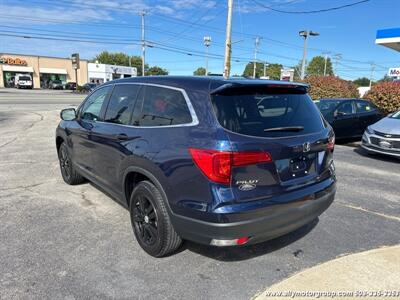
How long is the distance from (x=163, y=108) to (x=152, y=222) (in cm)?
114

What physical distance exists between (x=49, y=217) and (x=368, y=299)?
368cm

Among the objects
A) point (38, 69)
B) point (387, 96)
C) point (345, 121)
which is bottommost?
point (345, 121)

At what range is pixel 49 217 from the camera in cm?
440

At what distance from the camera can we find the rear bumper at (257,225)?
2770 millimetres

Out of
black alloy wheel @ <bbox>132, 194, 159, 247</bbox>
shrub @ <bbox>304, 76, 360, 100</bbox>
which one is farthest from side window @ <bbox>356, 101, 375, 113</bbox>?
black alloy wheel @ <bbox>132, 194, 159, 247</bbox>

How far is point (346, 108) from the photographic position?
11281 mm

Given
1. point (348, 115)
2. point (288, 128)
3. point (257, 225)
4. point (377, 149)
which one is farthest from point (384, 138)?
point (257, 225)

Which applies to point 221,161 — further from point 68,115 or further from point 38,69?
point 38,69

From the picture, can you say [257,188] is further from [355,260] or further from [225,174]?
[355,260]

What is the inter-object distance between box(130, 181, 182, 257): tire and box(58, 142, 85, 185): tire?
2.23 meters

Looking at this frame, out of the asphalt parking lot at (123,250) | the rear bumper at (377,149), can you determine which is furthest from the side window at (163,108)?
the rear bumper at (377,149)

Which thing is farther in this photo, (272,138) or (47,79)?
(47,79)

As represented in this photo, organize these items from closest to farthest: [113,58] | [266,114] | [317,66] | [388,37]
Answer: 1. [266,114]
2. [388,37]
3. [113,58]
4. [317,66]

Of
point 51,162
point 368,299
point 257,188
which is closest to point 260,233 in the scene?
point 257,188
